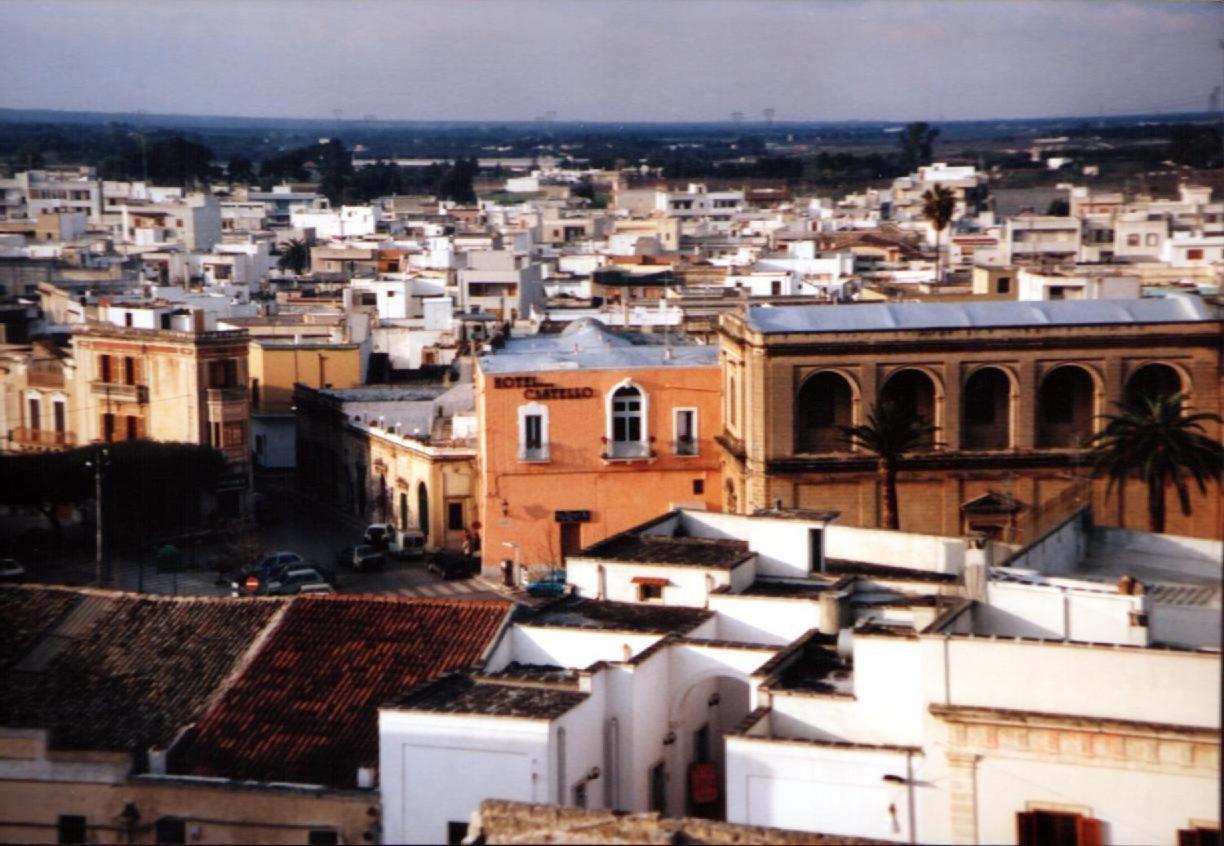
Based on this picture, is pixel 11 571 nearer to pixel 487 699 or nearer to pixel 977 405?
pixel 977 405

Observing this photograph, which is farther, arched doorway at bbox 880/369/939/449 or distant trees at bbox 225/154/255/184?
distant trees at bbox 225/154/255/184

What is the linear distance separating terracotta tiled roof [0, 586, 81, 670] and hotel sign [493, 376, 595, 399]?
203 inches

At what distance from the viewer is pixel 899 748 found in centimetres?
529

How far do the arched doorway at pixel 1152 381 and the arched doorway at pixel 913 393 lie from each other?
1.07m

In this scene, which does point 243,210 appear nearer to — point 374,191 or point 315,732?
point 374,191

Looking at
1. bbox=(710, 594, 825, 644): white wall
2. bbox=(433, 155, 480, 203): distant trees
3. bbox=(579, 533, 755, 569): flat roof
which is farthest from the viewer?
bbox=(433, 155, 480, 203): distant trees

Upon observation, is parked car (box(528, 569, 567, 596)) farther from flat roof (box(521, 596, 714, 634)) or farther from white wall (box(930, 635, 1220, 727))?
white wall (box(930, 635, 1220, 727))

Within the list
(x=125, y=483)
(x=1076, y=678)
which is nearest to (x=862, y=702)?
(x=1076, y=678)

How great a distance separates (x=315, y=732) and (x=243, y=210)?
111 feet

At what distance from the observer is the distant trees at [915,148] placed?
36.5m

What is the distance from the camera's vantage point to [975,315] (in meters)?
11.7

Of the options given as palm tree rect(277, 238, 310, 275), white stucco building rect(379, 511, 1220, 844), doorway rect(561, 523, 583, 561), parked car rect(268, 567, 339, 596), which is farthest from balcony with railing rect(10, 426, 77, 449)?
palm tree rect(277, 238, 310, 275)

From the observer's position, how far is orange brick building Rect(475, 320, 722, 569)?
1266 cm

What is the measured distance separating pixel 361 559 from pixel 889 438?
371cm
